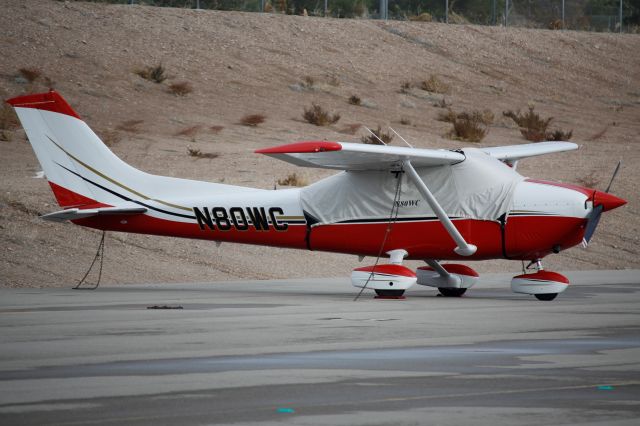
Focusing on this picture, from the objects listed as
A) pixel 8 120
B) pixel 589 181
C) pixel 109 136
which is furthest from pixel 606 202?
pixel 8 120

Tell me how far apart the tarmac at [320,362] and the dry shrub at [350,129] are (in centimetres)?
2311

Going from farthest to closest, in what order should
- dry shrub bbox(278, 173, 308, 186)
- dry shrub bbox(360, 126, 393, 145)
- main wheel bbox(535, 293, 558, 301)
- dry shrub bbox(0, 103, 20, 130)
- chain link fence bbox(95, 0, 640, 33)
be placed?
chain link fence bbox(95, 0, 640, 33) → dry shrub bbox(360, 126, 393, 145) → dry shrub bbox(0, 103, 20, 130) → dry shrub bbox(278, 173, 308, 186) → main wheel bbox(535, 293, 558, 301)

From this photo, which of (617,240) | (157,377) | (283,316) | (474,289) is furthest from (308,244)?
(617,240)

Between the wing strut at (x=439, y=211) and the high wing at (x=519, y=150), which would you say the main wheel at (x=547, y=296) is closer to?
the wing strut at (x=439, y=211)

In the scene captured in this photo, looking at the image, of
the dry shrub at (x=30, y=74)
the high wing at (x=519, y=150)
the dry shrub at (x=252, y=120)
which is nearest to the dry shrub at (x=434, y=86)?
the dry shrub at (x=252, y=120)

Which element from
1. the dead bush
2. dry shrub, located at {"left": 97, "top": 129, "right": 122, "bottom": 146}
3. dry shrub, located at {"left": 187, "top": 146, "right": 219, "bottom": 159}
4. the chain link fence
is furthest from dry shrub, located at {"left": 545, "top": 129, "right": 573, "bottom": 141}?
dry shrub, located at {"left": 97, "top": 129, "right": 122, "bottom": 146}

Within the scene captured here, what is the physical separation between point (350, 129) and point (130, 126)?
7852 mm

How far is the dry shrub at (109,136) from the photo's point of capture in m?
35.9

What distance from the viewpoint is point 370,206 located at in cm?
1969

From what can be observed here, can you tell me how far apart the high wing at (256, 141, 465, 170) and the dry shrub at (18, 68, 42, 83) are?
77.2ft

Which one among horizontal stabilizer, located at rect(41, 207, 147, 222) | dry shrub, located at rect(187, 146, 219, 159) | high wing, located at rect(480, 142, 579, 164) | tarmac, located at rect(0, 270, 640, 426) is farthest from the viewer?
dry shrub, located at rect(187, 146, 219, 159)

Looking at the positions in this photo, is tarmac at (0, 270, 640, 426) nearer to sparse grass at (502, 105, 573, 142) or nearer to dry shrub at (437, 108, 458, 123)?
sparse grass at (502, 105, 573, 142)

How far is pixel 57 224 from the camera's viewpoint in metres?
26.5

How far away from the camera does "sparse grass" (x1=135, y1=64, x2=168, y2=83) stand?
42.9m
